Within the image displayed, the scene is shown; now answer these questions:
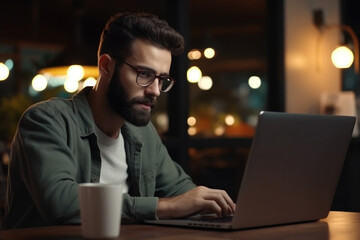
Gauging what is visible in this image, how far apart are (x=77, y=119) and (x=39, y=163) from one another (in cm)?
27

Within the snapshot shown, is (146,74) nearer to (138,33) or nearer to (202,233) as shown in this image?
(138,33)

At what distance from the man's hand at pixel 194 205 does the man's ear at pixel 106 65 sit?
0.54 meters

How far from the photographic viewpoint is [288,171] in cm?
163

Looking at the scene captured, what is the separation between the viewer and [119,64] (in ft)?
6.75

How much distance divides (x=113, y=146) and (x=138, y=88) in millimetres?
207

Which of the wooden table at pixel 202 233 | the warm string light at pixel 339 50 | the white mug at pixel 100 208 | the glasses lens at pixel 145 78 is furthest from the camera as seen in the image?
the warm string light at pixel 339 50

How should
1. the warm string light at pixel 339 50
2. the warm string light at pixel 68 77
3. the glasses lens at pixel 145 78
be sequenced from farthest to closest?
the warm string light at pixel 68 77
the warm string light at pixel 339 50
the glasses lens at pixel 145 78

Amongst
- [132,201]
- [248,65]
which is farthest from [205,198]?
[248,65]

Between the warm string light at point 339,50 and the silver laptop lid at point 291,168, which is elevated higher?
the warm string light at point 339,50

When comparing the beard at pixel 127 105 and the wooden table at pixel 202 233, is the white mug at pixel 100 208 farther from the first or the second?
the beard at pixel 127 105

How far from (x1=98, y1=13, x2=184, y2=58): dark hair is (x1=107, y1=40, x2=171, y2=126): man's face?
2cm

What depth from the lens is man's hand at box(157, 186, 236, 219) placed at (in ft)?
5.64

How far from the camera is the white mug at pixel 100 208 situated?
133 cm


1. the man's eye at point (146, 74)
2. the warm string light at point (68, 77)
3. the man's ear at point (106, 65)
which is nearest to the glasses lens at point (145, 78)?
the man's eye at point (146, 74)
